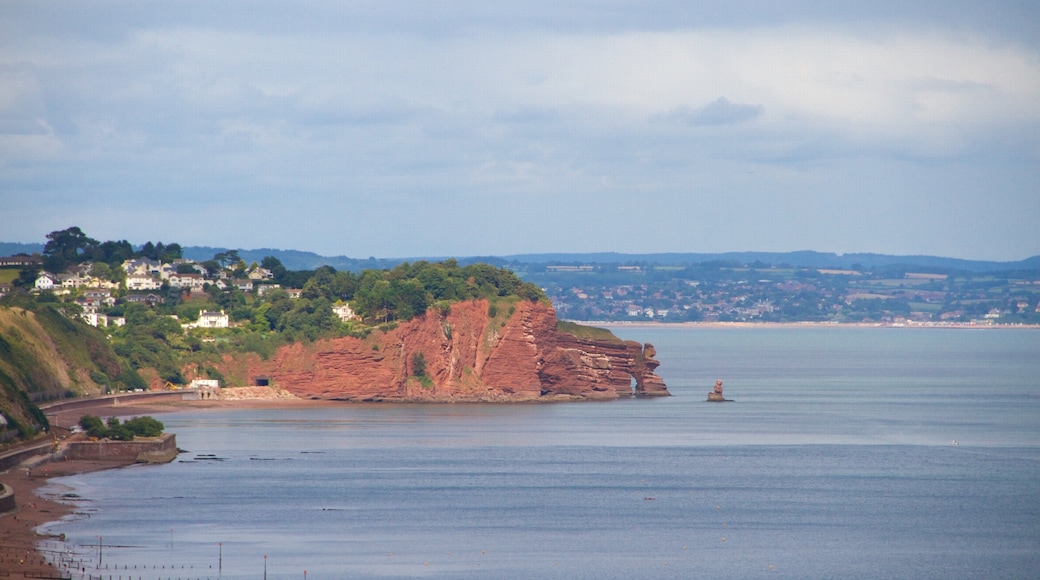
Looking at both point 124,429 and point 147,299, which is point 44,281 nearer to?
point 147,299

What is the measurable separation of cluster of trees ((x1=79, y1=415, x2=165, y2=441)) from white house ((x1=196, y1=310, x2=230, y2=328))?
56600 mm

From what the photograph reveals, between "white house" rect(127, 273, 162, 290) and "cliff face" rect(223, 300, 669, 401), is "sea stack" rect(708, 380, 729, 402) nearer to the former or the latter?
"cliff face" rect(223, 300, 669, 401)

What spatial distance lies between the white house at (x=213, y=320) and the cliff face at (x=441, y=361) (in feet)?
45.4

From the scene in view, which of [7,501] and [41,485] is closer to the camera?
[7,501]

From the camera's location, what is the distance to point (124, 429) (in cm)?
9688

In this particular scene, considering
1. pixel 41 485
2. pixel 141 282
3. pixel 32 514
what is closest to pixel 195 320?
pixel 141 282

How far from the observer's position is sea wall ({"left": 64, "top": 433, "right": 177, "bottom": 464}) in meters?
93.9

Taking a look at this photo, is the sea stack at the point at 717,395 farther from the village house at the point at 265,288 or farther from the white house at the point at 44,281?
the white house at the point at 44,281

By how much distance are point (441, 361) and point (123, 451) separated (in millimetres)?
51888

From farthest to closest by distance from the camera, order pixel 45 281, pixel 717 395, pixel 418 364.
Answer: pixel 45 281
pixel 717 395
pixel 418 364

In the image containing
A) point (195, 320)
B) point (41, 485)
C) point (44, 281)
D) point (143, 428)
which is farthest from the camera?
point (44, 281)

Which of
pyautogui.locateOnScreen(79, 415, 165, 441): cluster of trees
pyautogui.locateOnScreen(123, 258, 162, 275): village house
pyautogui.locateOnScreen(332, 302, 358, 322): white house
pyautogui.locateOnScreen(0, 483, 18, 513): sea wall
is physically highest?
pyautogui.locateOnScreen(123, 258, 162, 275): village house

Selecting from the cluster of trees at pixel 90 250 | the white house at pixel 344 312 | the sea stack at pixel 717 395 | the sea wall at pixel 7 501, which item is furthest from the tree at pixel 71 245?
the sea wall at pixel 7 501

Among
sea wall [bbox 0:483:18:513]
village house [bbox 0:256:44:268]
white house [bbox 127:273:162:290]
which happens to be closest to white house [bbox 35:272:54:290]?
village house [bbox 0:256:44:268]
